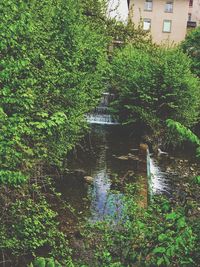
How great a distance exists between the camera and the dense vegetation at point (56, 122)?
3.78 meters

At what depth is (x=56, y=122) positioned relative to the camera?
221 inches

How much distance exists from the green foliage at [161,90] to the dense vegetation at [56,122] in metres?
0.05

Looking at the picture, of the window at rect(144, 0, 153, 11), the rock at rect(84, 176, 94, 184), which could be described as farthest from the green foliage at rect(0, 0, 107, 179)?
the window at rect(144, 0, 153, 11)

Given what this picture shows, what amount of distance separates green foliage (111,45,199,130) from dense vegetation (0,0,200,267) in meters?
0.05

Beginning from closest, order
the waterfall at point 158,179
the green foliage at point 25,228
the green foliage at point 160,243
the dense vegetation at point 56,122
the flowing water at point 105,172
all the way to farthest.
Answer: the green foliage at point 160,243, the dense vegetation at point 56,122, the green foliage at point 25,228, the flowing water at point 105,172, the waterfall at point 158,179

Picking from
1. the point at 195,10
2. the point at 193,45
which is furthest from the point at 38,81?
the point at 195,10

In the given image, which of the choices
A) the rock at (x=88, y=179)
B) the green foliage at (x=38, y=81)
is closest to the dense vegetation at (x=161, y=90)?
the rock at (x=88, y=179)

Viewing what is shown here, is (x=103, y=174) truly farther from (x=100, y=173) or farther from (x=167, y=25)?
(x=167, y=25)

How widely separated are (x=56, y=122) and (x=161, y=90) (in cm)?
1334

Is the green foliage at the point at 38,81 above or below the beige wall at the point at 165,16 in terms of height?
below

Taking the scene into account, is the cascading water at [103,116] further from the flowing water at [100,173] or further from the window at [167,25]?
the window at [167,25]

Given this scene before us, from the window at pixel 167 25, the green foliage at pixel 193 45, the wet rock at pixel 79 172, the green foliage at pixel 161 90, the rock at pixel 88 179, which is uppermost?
the window at pixel 167 25

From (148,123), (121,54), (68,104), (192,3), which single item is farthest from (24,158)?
(192,3)

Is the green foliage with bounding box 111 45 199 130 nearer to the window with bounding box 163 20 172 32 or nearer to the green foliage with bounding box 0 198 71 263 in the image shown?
the green foliage with bounding box 0 198 71 263
